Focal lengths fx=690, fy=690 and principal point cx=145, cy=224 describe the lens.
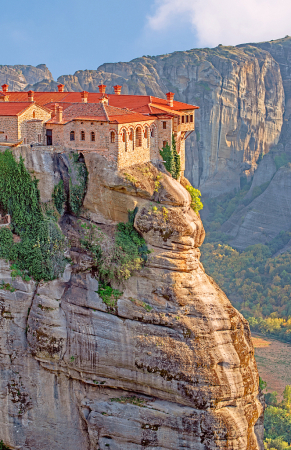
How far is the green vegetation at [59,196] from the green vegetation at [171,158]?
6724 millimetres

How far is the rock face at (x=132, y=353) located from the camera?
36.2m

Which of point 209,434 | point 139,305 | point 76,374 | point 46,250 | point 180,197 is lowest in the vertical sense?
point 209,434

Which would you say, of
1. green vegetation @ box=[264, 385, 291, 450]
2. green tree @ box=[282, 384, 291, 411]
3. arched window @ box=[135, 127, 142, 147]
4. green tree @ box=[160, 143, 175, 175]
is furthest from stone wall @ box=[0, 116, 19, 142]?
green tree @ box=[282, 384, 291, 411]

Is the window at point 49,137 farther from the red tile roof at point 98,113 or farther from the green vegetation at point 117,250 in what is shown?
the green vegetation at point 117,250

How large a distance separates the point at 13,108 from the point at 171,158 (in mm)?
9664

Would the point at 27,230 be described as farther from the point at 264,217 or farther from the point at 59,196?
the point at 264,217

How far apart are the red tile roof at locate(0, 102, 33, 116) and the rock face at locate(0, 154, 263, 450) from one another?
4.83 meters

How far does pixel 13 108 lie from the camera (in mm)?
38906

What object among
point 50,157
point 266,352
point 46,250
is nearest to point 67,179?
Result: point 50,157

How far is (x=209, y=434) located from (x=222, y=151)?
278 ft

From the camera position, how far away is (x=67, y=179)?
126ft

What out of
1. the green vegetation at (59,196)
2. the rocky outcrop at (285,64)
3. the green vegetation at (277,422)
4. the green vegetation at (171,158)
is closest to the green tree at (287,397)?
the green vegetation at (277,422)

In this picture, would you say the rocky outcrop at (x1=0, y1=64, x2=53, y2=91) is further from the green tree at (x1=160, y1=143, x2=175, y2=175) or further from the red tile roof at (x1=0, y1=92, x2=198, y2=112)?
the green tree at (x1=160, y1=143, x2=175, y2=175)

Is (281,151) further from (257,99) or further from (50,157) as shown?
(50,157)
